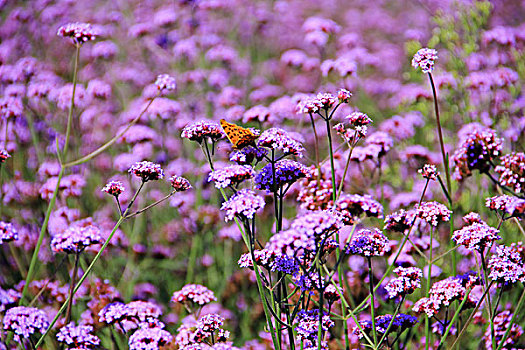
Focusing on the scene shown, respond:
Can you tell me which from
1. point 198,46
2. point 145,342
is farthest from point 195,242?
point 198,46

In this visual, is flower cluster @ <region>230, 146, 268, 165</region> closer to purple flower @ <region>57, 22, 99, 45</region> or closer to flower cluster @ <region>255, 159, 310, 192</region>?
flower cluster @ <region>255, 159, 310, 192</region>

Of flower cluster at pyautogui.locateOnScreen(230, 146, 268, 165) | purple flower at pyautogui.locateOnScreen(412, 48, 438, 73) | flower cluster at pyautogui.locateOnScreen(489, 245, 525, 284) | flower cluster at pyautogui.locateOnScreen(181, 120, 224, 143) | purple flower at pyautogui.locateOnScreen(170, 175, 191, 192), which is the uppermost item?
purple flower at pyautogui.locateOnScreen(412, 48, 438, 73)

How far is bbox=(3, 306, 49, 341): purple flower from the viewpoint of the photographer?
2240 mm

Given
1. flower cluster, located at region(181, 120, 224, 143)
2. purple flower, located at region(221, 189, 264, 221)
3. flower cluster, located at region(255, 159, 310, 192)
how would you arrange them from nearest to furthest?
1. purple flower, located at region(221, 189, 264, 221)
2. flower cluster, located at region(255, 159, 310, 192)
3. flower cluster, located at region(181, 120, 224, 143)

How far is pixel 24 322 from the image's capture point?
2.27 m

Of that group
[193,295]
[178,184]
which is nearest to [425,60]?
[178,184]

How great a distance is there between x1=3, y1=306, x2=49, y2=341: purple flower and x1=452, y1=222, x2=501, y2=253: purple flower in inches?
73.8

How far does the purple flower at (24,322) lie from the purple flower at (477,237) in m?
1.88

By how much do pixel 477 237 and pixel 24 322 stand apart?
6.48ft

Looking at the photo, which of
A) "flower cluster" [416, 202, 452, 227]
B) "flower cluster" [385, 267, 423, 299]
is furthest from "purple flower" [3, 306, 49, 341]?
"flower cluster" [416, 202, 452, 227]

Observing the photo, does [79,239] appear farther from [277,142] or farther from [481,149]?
[481,149]

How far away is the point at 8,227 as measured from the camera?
259 centimetres

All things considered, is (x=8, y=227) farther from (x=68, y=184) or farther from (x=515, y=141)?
(x=515, y=141)

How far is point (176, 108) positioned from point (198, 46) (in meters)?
1.77
